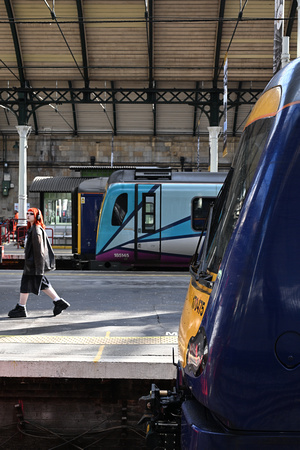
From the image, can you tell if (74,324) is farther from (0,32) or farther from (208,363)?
(0,32)

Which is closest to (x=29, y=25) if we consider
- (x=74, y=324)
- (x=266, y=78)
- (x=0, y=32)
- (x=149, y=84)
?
(x=0, y=32)

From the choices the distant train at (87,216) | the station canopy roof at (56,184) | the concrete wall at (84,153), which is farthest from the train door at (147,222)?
the concrete wall at (84,153)

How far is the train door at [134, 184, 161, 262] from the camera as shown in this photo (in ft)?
46.7

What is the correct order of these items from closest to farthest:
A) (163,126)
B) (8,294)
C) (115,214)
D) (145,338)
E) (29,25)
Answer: (145,338)
(8,294)
(115,214)
(29,25)
(163,126)

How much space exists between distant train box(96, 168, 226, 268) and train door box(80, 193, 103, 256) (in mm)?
2802

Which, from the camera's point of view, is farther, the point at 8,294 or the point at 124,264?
the point at 124,264

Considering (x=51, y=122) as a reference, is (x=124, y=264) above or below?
below

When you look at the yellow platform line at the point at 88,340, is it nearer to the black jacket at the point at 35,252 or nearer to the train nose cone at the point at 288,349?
the black jacket at the point at 35,252

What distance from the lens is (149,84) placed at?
1029 inches

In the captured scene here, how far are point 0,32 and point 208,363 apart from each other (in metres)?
24.7

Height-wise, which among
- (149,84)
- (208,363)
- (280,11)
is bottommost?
(208,363)

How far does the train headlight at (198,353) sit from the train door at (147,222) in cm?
1159

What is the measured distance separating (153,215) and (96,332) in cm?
805

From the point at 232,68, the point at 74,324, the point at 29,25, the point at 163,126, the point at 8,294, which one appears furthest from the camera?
the point at 163,126
